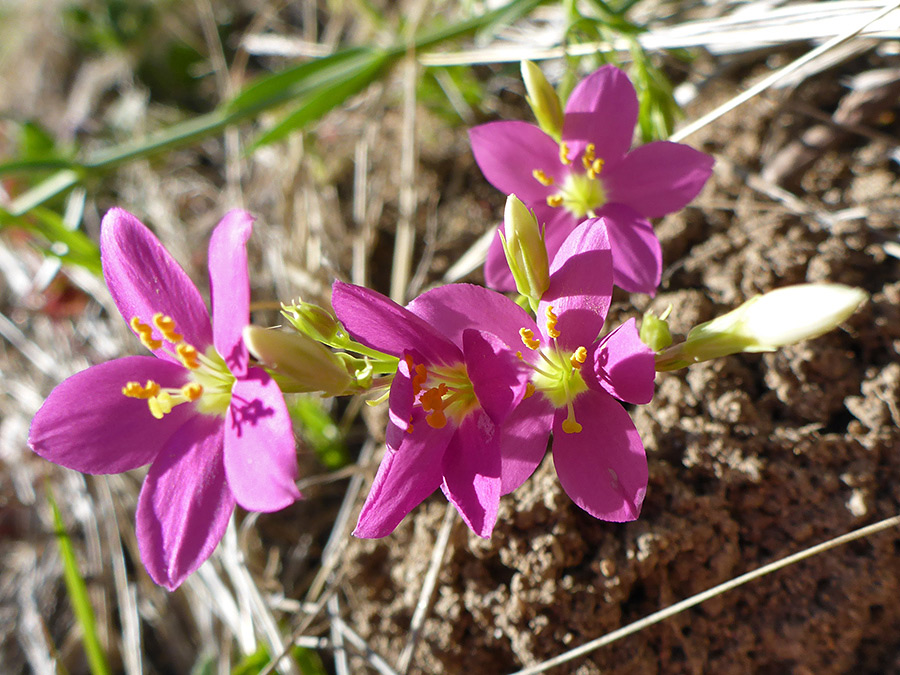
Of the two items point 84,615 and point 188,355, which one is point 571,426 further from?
point 84,615

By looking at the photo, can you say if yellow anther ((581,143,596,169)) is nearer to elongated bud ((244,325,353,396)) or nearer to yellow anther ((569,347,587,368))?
yellow anther ((569,347,587,368))

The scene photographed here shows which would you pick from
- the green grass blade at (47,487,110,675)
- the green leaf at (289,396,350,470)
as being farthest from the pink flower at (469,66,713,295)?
the green grass blade at (47,487,110,675)

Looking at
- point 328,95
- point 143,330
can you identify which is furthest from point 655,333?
point 328,95

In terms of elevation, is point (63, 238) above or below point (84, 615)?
above

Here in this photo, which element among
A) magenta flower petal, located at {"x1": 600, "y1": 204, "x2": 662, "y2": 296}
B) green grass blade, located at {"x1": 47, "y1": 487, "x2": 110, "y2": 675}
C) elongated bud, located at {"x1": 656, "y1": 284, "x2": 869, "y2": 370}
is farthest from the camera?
green grass blade, located at {"x1": 47, "y1": 487, "x2": 110, "y2": 675}

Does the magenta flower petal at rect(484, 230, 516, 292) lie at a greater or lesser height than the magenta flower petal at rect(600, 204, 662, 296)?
greater

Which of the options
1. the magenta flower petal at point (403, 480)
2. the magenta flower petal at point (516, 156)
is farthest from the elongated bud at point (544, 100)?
the magenta flower petal at point (403, 480)

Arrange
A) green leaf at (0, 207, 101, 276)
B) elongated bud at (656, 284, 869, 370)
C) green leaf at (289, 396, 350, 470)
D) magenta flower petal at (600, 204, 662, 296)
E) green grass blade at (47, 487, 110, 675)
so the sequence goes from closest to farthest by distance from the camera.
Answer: elongated bud at (656, 284, 869, 370) → magenta flower petal at (600, 204, 662, 296) → green grass blade at (47, 487, 110, 675) → green leaf at (289, 396, 350, 470) → green leaf at (0, 207, 101, 276)
